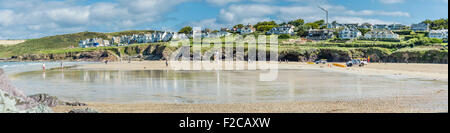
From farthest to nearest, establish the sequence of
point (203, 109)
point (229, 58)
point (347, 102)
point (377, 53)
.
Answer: point (229, 58), point (377, 53), point (347, 102), point (203, 109)

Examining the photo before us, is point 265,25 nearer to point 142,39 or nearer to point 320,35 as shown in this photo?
point 320,35

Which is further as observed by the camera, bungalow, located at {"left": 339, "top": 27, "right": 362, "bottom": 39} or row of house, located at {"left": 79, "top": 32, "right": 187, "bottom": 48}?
row of house, located at {"left": 79, "top": 32, "right": 187, "bottom": 48}

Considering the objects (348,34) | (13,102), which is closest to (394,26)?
(348,34)

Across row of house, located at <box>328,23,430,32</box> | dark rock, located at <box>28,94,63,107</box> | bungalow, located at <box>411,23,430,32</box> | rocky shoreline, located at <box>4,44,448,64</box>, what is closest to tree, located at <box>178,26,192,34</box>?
→ rocky shoreline, located at <box>4,44,448,64</box>

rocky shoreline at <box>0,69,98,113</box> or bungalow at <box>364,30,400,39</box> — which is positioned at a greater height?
bungalow at <box>364,30,400,39</box>

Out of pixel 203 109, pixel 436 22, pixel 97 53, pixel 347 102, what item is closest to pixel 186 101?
pixel 203 109

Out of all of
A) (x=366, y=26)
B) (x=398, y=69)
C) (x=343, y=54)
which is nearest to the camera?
(x=398, y=69)

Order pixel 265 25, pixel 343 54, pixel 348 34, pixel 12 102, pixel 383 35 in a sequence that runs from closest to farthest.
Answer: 1. pixel 12 102
2. pixel 343 54
3. pixel 383 35
4. pixel 348 34
5. pixel 265 25

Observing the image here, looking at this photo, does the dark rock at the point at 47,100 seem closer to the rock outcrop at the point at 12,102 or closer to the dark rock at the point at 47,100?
the dark rock at the point at 47,100

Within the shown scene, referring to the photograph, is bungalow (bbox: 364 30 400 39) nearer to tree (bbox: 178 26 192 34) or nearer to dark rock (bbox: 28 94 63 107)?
tree (bbox: 178 26 192 34)

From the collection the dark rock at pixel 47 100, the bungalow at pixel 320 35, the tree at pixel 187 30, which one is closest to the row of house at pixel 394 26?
the bungalow at pixel 320 35
